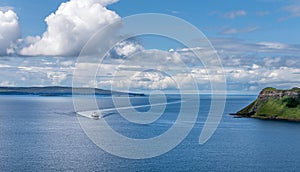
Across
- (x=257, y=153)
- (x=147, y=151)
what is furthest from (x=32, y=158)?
(x=257, y=153)

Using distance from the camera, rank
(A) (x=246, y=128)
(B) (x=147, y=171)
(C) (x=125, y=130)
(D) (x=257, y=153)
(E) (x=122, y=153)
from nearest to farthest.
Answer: (B) (x=147, y=171), (E) (x=122, y=153), (D) (x=257, y=153), (C) (x=125, y=130), (A) (x=246, y=128)

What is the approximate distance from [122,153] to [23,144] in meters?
35.4

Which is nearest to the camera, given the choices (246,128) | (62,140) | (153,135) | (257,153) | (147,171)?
(147,171)

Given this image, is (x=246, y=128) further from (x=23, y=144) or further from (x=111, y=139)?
(x=23, y=144)

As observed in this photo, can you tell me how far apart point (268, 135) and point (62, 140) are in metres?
82.7

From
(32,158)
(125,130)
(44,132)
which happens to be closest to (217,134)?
(125,130)

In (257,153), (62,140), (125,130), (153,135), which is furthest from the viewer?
(125,130)

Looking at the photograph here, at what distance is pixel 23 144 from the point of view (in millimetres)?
127625

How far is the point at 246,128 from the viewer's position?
618 ft

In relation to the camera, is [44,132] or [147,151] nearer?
[147,151]

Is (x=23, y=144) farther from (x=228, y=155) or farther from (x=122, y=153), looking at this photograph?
(x=228, y=155)

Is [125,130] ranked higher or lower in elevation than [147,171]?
higher

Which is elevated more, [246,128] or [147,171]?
[246,128]

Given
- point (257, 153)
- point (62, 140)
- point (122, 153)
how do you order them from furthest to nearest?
1. point (62, 140)
2. point (257, 153)
3. point (122, 153)
